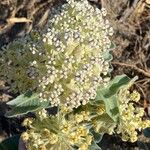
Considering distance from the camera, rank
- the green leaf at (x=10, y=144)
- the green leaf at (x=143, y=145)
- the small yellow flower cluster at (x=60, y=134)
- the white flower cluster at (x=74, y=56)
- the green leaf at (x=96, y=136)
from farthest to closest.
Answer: the green leaf at (x=143, y=145)
the green leaf at (x=10, y=144)
the green leaf at (x=96, y=136)
the small yellow flower cluster at (x=60, y=134)
the white flower cluster at (x=74, y=56)

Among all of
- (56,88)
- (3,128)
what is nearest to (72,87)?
(56,88)

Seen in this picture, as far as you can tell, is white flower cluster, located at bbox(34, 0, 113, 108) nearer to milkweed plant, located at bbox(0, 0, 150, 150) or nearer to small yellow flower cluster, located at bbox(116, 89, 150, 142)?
milkweed plant, located at bbox(0, 0, 150, 150)

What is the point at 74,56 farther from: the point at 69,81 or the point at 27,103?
the point at 27,103

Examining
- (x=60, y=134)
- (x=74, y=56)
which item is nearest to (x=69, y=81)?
(x=74, y=56)

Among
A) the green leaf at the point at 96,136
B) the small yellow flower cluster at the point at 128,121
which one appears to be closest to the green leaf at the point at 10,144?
the green leaf at the point at 96,136

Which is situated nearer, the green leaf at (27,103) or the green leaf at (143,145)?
the green leaf at (27,103)

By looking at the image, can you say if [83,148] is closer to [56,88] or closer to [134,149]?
[56,88]

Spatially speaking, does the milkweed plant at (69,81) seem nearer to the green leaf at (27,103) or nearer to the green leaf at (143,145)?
the green leaf at (27,103)

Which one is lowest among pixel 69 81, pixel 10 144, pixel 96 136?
pixel 10 144
